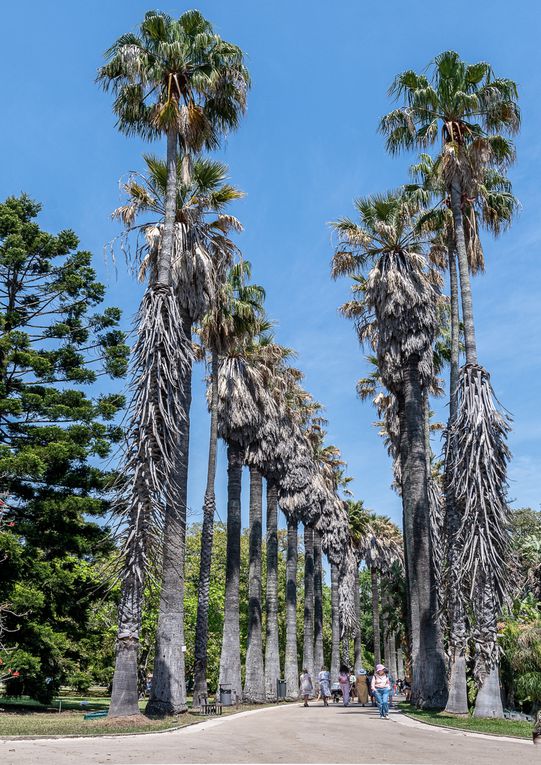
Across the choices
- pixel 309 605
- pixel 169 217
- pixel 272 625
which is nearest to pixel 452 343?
pixel 169 217

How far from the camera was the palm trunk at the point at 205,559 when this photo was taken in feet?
92.0

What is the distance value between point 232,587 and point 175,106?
771 inches

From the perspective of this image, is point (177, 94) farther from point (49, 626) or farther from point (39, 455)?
point (49, 626)

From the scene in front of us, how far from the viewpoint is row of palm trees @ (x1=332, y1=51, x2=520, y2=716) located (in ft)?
57.9

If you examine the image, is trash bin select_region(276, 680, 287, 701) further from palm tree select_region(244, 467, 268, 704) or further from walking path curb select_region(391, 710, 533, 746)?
walking path curb select_region(391, 710, 533, 746)

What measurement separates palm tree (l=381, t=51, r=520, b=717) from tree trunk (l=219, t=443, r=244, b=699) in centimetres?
1369

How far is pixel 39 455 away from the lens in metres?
25.2

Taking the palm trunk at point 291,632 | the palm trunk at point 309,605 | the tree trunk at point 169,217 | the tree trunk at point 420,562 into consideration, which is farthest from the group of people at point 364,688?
the tree trunk at point 169,217

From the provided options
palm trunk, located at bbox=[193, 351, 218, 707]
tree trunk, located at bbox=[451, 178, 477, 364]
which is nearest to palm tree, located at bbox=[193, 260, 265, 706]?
palm trunk, located at bbox=[193, 351, 218, 707]

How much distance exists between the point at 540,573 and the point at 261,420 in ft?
45.5

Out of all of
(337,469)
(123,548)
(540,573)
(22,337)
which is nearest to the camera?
(123,548)

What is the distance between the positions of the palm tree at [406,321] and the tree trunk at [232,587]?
25.9ft

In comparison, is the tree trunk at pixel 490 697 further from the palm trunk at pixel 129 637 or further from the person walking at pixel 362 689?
the person walking at pixel 362 689

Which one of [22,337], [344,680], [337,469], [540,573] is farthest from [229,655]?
[337,469]
